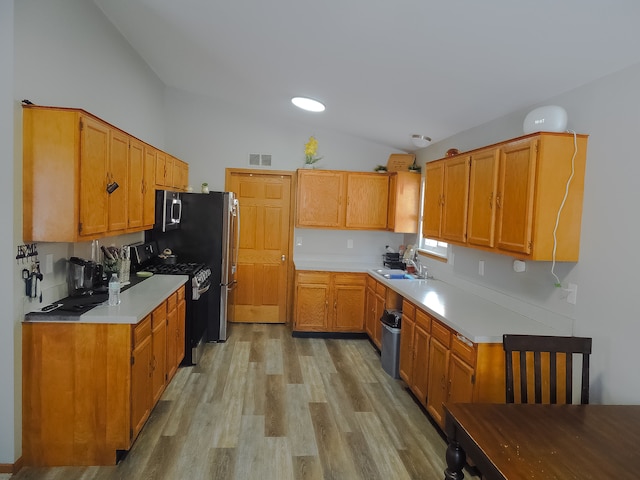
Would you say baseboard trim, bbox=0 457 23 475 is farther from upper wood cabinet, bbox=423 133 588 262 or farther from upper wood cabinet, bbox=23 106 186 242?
upper wood cabinet, bbox=423 133 588 262

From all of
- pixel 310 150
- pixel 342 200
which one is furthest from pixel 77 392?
pixel 310 150

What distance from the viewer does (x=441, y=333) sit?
2820mm

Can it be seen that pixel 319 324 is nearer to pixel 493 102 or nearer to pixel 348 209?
pixel 348 209

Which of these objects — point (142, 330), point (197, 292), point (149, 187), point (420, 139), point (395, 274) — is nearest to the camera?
point (142, 330)

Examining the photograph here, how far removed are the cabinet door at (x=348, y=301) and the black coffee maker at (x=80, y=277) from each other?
2755 millimetres

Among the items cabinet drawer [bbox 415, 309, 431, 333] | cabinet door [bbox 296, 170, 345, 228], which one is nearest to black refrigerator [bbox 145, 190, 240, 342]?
cabinet door [bbox 296, 170, 345, 228]

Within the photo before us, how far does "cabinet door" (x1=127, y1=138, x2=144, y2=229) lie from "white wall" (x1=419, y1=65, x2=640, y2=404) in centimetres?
304

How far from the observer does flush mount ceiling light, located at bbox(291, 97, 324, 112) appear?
163 inches

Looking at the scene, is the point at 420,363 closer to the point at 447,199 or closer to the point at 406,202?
the point at 447,199

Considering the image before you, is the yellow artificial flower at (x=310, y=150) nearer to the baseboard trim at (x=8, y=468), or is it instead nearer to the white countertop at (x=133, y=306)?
the white countertop at (x=133, y=306)

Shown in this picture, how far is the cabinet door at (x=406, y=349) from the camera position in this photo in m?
3.40

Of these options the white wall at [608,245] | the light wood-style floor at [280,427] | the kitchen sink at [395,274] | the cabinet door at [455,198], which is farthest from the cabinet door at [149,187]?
the white wall at [608,245]

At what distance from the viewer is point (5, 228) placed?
2172mm

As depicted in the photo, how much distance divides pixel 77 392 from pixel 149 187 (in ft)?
6.02
